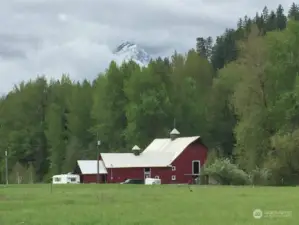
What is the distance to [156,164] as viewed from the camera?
312 feet

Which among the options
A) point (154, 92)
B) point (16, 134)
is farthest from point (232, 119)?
point (16, 134)

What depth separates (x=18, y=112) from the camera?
122 metres

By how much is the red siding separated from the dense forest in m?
2.34

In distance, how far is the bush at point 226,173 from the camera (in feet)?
238

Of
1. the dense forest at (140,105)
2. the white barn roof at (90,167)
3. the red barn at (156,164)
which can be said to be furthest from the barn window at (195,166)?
the white barn roof at (90,167)

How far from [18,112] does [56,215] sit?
329ft

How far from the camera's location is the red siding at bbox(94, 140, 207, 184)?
9338 cm

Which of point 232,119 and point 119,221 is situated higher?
point 232,119

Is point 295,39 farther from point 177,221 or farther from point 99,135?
point 177,221

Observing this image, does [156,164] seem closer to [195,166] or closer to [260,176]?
[195,166]

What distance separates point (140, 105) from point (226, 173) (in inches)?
1393

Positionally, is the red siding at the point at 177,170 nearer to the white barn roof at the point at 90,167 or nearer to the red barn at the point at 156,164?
the red barn at the point at 156,164

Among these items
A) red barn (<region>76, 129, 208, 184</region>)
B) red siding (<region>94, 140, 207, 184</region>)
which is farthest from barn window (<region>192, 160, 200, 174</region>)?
red siding (<region>94, 140, 207, 184</region>)

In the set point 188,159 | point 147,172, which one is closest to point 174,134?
point 188,159
